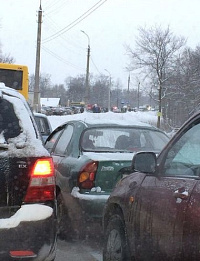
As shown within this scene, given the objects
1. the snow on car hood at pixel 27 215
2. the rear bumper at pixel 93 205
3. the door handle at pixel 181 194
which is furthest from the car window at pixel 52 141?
the door handle at pixel 181 194

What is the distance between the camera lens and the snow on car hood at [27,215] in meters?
3.26

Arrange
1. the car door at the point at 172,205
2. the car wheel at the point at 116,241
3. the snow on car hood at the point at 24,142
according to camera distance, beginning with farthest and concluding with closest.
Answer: the car wheel at the point at 116,241 < the snow on car hood at the point at 24,142 < the car door at the point at 172,205

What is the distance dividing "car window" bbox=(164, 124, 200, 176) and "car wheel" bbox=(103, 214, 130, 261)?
2.94ft

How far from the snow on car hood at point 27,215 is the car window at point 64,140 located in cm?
314

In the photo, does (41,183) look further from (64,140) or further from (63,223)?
(64,140)

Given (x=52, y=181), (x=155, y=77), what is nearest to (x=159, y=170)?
(x=52, y=181)

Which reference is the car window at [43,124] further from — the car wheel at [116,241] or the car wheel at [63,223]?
the car wheel at [116,241]

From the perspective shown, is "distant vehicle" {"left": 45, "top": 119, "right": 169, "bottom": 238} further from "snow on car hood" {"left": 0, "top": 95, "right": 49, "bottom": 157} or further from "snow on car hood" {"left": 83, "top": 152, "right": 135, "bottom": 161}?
"snow on car hood" {"left": 0, "top": 95, "right": 49, "bottom": 157}

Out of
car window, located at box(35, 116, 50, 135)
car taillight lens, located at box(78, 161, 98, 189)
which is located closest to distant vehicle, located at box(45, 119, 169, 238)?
car taillight lens, located at box(78, 161, 98, 189)

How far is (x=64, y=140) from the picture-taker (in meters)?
6.80

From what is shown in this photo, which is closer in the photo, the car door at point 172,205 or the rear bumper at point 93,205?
the car door at point 172,205

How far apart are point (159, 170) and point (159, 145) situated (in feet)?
10.2

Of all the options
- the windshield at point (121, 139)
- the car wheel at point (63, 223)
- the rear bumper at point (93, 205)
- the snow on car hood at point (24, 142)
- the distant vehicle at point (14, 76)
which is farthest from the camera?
the distant vehicle at point (14, 76)

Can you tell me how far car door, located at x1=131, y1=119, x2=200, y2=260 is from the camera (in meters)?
2.80
